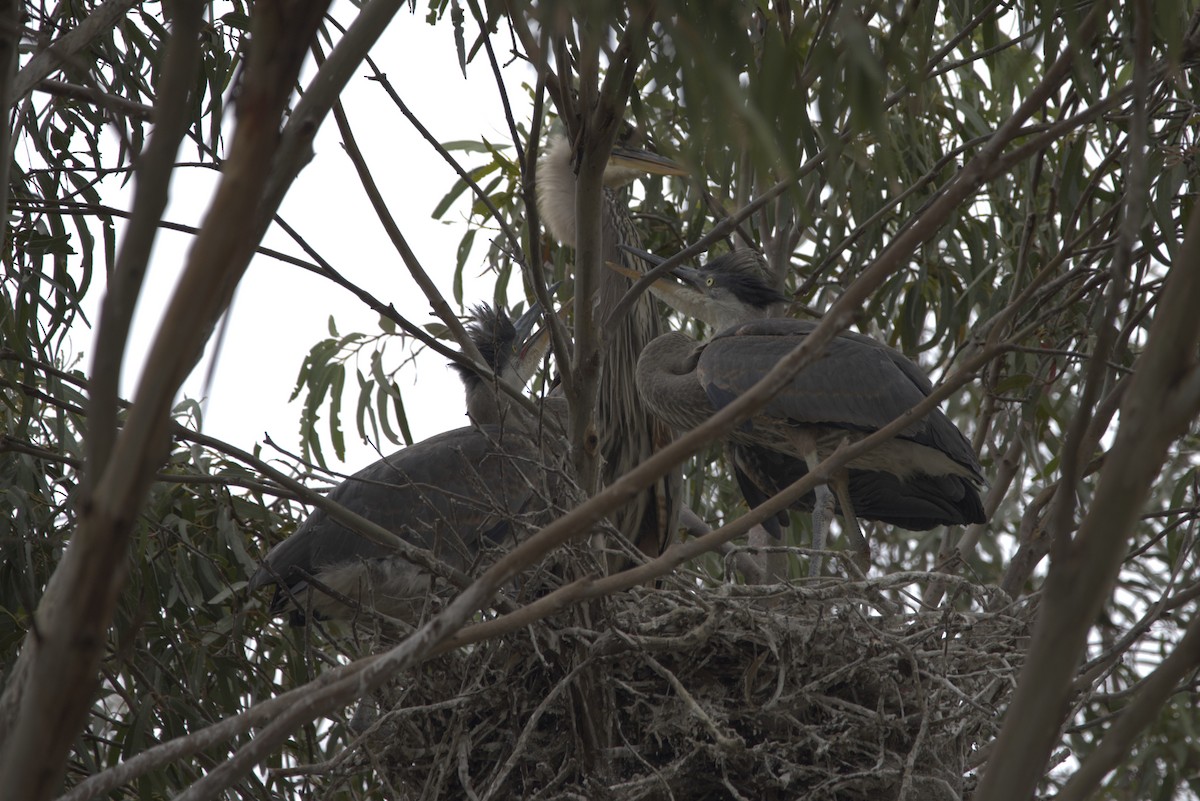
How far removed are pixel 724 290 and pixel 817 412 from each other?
680 mm

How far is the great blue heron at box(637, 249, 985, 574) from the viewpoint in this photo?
340cm

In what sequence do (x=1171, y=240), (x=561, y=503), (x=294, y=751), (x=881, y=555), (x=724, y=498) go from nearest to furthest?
(x=561, y=503) → (x=1171, y=240) → (x=294, y=751) → (x=724, y=498) → (x=881, y=555)

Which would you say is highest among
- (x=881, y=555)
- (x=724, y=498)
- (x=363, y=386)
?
(x=363, y=386)

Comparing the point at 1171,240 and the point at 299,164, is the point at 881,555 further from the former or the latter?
the point at 299,164

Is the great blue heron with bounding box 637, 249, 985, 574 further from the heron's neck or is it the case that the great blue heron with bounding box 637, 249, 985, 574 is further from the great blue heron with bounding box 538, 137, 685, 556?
the heron's neck

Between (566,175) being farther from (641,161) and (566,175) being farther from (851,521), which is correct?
(851,521)

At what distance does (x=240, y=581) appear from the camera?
343 centimetres

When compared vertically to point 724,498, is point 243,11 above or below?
above

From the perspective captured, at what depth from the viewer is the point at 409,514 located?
3607mm

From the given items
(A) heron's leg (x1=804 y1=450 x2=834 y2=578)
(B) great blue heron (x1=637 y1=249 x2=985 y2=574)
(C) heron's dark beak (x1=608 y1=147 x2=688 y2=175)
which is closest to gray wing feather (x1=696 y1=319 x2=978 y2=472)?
(B) great blue heron (x1=637 y1=249 x2=985 y2=574)

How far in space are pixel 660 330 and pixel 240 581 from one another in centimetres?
160

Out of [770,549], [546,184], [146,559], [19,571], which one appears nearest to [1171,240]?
[770,549]

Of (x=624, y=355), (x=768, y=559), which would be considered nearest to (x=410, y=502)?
(x=624, y=355)

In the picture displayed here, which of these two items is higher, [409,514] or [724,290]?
[724,290]
